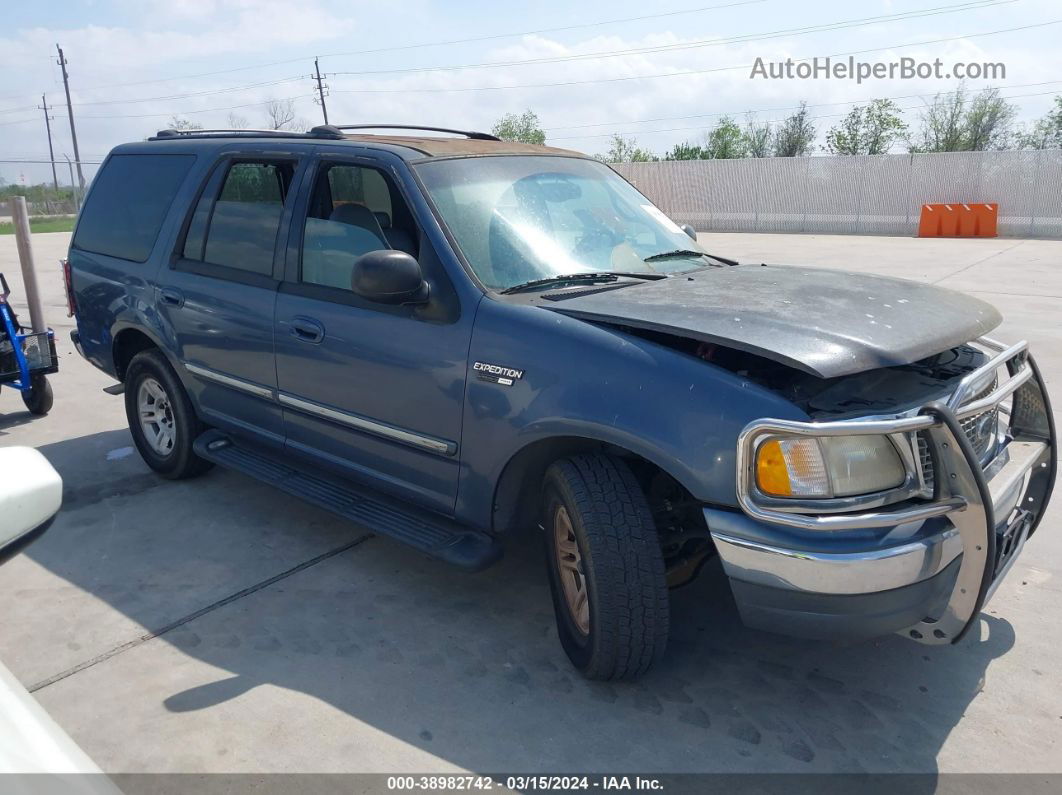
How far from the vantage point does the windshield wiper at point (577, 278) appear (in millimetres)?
3471

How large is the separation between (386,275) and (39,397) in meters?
4.86

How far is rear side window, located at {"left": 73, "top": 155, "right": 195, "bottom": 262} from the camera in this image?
502 centimetres

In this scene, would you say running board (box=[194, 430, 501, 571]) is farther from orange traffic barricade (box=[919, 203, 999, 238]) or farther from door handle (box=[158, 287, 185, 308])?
orange traffic barricade (box=[919, 203, 999, 238])

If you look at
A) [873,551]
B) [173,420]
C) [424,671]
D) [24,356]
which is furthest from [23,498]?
[24,356]

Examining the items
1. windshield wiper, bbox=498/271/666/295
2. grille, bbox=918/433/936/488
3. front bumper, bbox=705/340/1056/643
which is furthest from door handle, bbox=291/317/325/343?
grille, bbox=918/433/936/488

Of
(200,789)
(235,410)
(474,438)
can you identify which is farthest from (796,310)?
A: (235,410)

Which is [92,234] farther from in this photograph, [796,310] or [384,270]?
[796,310]

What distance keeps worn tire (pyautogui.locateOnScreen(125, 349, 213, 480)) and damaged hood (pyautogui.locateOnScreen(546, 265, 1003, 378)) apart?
271 cm

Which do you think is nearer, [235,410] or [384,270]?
[384,270]

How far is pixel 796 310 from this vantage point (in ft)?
10.0

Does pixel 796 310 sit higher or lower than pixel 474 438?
higher

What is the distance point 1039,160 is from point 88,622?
2751cm

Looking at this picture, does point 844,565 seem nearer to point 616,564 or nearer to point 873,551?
point 873,551

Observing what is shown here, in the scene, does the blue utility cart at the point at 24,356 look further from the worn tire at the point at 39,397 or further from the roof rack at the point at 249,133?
the roof rack at the point at 249,133
